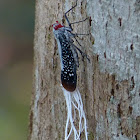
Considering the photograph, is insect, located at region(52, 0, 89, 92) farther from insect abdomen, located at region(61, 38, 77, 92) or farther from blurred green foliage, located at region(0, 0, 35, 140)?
blurred green foliage, located at region(0, 0, 35, 140)

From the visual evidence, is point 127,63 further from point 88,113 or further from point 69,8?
point 69,8

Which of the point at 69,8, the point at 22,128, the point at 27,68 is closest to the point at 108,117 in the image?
the point at 69,8

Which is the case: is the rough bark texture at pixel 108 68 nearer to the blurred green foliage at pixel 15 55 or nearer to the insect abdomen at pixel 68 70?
the insect abdomen at pixel 68 70

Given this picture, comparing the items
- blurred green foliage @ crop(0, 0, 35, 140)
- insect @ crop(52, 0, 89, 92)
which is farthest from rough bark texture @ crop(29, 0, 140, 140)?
blurred green foliage @ crop(0, 0, 35, 140)

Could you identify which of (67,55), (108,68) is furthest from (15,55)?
(108,68)

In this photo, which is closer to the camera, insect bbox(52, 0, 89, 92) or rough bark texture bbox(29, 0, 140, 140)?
rough bark texture bbox(29, 0, 140, 140)
